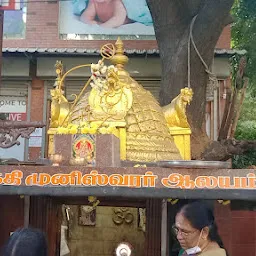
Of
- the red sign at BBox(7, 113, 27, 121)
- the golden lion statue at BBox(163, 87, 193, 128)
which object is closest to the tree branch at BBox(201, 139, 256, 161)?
the golden lion statue at BBox(163, 87, 193, 128)

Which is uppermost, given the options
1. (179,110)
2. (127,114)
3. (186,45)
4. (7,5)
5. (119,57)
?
(7,5)

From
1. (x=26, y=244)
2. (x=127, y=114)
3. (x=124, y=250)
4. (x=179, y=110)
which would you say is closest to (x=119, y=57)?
(x=127, y=114)

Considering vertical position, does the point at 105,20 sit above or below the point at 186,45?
above

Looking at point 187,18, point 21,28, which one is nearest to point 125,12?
point 21,28

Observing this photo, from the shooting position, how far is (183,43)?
26.9 ft

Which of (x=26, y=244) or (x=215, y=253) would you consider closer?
(x=26, y=244)

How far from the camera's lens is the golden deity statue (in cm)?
643

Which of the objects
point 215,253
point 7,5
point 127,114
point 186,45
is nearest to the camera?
point 215,253

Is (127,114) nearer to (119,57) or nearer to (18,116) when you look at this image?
(119,57)

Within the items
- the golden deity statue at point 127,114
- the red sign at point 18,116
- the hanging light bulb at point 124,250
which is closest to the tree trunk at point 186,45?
the golden deity statue at point 127,114

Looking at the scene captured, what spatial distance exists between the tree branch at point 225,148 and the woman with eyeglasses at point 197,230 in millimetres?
4567

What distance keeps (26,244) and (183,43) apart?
6.25 metres

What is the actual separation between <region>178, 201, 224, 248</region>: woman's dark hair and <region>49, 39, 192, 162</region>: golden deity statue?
2847mm

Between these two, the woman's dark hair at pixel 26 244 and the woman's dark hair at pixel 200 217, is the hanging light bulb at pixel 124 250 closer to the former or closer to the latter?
the woman's dark hair at pixel 200 217
